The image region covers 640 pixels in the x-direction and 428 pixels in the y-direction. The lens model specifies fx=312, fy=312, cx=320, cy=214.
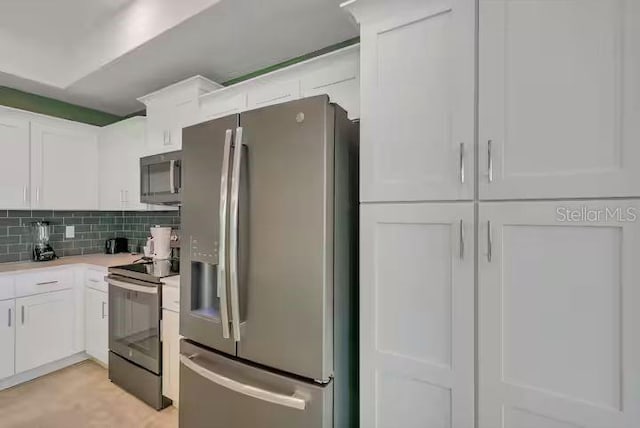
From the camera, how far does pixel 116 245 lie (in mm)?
3361

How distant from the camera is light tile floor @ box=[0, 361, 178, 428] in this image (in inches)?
78.0

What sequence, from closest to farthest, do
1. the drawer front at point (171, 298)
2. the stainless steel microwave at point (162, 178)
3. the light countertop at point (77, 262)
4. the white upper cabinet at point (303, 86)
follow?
1. the white upper cabinet at point (303, 86)
2. the drawer front at point (171, 298)
3. the stainless steel microwave at point (162, 178)
4. the light countertop at point (77, 262)

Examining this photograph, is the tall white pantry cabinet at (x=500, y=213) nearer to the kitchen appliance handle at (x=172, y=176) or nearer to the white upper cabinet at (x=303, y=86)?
the white upper cabinet at (x=303, y=86)

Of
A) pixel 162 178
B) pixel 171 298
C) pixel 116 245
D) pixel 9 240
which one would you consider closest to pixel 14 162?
pixel 9 240

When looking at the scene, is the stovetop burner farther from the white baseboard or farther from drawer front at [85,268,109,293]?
the white baseboard

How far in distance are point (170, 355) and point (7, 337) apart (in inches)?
54.7

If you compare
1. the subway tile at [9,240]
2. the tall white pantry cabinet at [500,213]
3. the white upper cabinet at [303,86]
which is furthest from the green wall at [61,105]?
the tall white pantry cabinet at [500,213]

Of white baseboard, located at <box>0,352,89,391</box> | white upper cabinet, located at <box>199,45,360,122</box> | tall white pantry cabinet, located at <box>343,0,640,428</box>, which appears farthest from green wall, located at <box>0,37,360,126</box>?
white baseboard, located at <box>0,352,89,391</box>

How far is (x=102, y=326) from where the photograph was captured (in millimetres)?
2594

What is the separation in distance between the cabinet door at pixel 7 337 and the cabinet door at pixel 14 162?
2.72ft

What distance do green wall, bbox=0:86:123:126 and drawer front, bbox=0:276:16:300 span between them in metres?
1.57

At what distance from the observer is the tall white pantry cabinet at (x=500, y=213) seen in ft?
2.79

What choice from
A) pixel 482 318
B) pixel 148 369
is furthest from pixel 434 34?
pixel 148 369

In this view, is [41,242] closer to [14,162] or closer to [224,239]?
[14,162]
